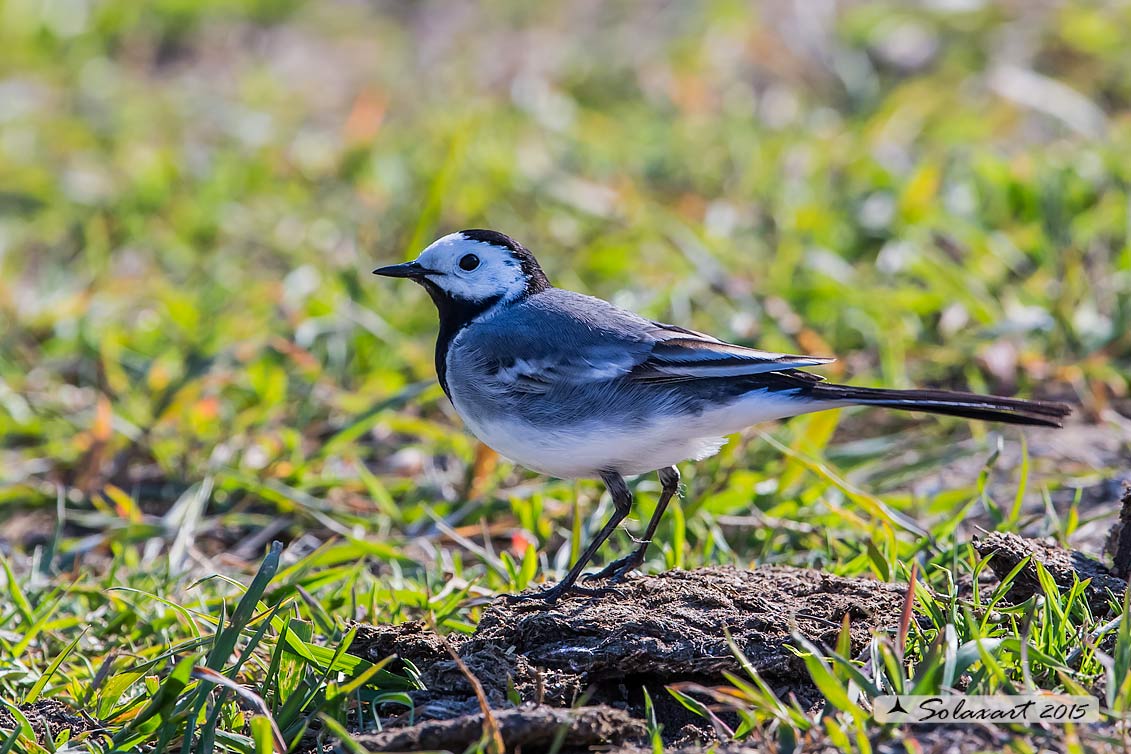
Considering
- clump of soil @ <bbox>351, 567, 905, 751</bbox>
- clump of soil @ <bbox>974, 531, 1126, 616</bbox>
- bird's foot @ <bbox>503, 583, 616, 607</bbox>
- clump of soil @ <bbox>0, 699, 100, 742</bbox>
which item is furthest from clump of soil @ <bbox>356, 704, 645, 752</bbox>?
clump of soil @ <bbox>974, 531, 1126, 616</bbox>

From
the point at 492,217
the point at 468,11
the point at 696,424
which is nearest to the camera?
the point at 696,424

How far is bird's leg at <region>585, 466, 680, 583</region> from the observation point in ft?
13.6

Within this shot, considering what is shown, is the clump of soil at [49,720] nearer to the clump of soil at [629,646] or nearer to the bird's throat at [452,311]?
the clump of soil at [629,646]

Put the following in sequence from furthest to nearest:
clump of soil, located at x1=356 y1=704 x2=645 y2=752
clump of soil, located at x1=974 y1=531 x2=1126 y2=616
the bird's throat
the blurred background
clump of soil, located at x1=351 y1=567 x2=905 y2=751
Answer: the blurred background
the bird's throat
clump of soil, located at x1=974 y1=531 x2=1126 y2=616
clump of soil, located at x1=351 y1=567 x2=905 y2=751
clump of soil, located at x1=356 y1=704 x2=645 y2=752

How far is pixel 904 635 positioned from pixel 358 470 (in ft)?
8.66

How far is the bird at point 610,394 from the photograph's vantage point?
3.86 metres

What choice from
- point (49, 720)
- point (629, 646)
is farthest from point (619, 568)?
point (49, 720)

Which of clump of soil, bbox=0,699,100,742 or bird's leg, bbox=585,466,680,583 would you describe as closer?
clump of soil, bbox=0,699,100,742

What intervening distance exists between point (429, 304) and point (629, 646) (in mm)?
3501

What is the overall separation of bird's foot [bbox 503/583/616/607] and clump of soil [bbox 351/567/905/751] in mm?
62

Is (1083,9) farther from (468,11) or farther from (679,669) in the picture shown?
(679,669)

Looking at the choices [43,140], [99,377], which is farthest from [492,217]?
[43,140]

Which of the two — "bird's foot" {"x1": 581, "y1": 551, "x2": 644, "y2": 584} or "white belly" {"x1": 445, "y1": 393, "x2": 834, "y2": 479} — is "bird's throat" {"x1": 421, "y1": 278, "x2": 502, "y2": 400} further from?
"bird's foot" {"x1": 581, "y1": 551, "x2": 644, "y2": 584}

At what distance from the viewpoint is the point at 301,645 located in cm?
350
